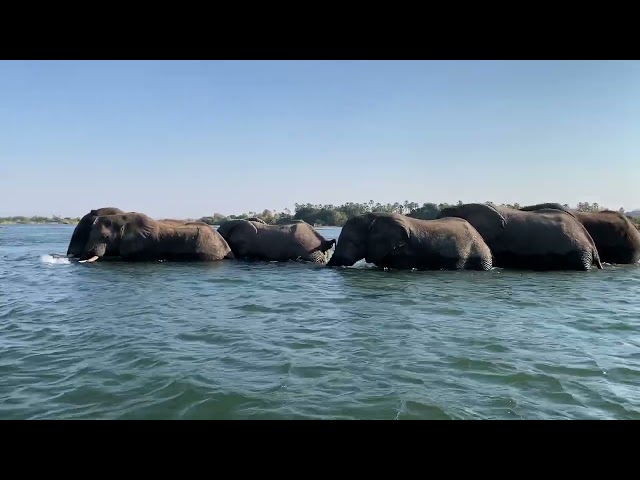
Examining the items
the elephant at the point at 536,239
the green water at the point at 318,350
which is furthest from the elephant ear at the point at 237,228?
the elephant at the point at 536,239

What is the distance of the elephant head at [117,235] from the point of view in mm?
18750

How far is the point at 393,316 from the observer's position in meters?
9.66

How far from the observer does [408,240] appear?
1673cm

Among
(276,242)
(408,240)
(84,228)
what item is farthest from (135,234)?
(408,240)

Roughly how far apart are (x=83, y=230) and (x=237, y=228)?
606cm

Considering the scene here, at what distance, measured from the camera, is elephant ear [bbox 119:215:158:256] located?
62.1 feet

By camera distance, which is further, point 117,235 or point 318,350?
point 117,235

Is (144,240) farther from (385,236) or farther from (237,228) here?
(385,236)

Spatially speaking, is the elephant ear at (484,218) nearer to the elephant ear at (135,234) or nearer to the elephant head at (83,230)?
the elephant ear at (135,234)

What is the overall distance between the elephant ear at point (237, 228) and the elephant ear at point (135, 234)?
3054mm

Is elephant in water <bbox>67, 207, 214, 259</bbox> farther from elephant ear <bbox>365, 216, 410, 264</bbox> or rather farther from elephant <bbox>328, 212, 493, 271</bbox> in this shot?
elephant <bbox>328, 212, 493, 271</bbox>

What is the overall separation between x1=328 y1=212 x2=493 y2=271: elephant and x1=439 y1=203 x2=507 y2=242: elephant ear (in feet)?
2.19

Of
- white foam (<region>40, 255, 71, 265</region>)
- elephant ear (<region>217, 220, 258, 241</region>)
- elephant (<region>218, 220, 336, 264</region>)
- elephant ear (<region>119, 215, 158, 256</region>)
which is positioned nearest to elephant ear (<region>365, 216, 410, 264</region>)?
elephant (<region>218, 220, 336, 264</region>)
